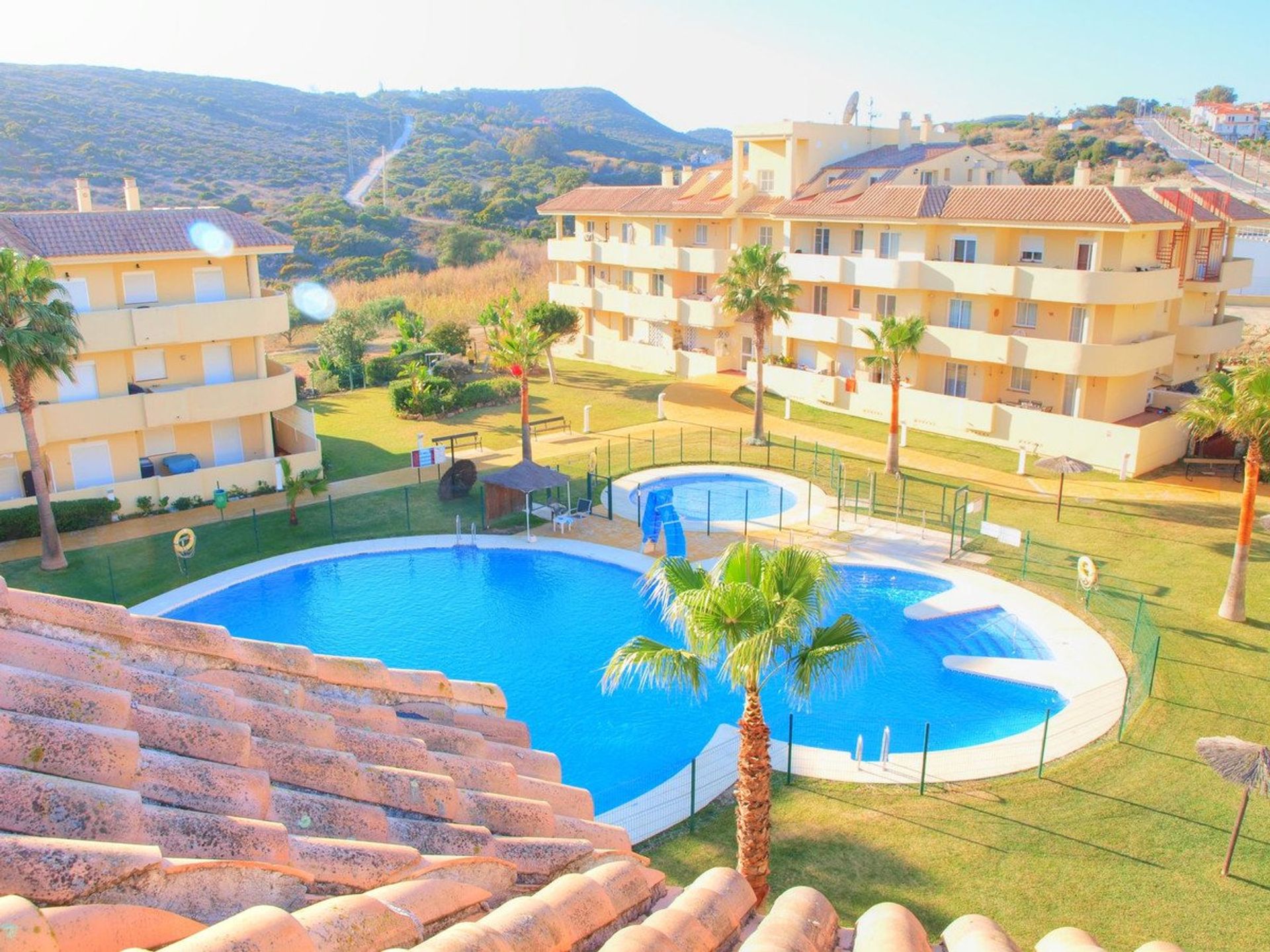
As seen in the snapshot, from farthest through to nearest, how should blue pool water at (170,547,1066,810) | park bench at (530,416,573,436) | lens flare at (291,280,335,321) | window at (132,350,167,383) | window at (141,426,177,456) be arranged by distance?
lens flare at (291,280,335,321), park bench at (530,416,573,436), window at (141,426,177,456), window at (132,350,167,383), blue pool water at (170,547,1066,810)

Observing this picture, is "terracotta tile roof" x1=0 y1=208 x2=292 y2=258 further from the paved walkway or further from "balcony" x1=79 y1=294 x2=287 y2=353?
the paved walkway

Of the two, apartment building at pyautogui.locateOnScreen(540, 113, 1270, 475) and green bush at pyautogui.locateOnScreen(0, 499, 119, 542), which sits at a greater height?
apartment building at pyautogui.locateOnScreen(540, 113, 1270, 475)

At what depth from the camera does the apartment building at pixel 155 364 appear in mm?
33031

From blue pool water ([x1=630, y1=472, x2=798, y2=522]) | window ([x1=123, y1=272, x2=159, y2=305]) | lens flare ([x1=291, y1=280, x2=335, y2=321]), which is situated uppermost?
window ([x1=123, y1=272, x2=159, y2=305])

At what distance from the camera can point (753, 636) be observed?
13.2 metres

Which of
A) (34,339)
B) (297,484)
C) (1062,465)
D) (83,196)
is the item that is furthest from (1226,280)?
(83,196)

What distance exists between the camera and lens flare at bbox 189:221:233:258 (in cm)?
3478

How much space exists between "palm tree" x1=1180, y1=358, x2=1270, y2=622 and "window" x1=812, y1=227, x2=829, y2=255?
85.0 ft

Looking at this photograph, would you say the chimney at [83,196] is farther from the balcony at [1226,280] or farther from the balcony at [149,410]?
the balcony at [1226,280]

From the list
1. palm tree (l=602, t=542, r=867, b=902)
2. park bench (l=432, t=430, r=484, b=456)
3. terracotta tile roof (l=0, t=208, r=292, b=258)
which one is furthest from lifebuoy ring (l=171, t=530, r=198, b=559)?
palm tree (l=602, t=542, r=867, b=902)

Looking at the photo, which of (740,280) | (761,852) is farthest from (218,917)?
(740,280)

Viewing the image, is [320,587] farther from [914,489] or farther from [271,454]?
[914,489]

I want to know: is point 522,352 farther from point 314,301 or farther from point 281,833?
point 314,301

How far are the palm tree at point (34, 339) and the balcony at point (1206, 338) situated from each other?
140 feet
